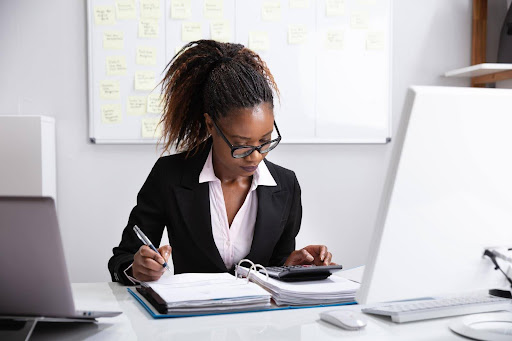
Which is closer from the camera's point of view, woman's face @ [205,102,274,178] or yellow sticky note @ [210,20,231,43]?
woman's face @ [205,102,274,178]

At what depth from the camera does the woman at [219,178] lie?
1589mm

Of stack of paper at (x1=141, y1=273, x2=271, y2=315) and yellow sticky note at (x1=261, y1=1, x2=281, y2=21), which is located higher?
yellow sticky note at (x1=261, y1=1, x2=281, y2=21)

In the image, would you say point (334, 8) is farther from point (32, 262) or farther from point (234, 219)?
point (32, 262)

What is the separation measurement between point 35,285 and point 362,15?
2470 mm

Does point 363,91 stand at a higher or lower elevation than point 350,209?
higher

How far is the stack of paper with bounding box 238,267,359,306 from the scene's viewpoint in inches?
46.9

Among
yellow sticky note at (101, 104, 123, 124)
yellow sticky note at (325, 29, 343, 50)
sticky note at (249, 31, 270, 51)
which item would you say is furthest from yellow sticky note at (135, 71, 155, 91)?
yellow sticky note at (325, 29, 343, 50)

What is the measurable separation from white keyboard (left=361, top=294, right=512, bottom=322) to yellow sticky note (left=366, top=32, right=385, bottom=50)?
2.00m

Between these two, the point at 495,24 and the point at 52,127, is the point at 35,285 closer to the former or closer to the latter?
the point at 52,127

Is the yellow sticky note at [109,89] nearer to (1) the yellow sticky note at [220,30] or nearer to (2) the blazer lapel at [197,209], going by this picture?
(1) the yellow sticky note at [220,30]

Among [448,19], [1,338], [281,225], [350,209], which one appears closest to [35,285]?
[1,338]

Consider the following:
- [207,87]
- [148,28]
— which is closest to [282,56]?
[148,28]

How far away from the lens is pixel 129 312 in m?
1.14

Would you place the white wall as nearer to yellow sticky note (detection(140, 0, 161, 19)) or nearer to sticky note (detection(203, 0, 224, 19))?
yellow sticky note (detection(140, 0, 161, 19))
